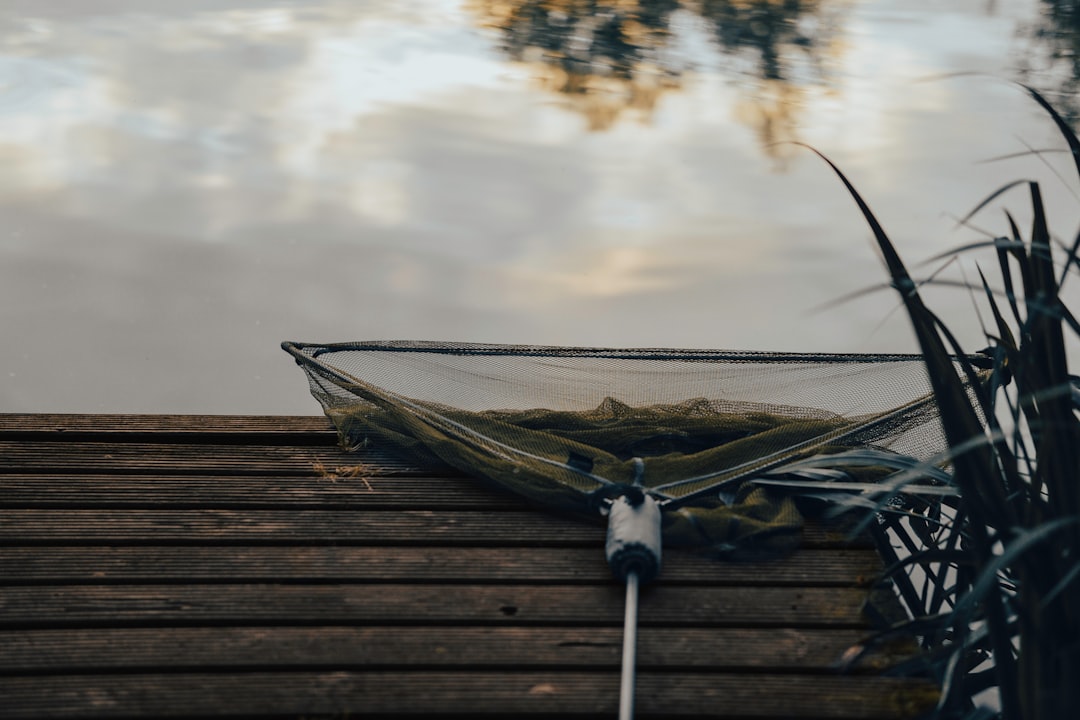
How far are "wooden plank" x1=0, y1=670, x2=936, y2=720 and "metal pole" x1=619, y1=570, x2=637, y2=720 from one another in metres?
0.03

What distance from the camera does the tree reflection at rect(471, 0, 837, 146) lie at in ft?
20.0

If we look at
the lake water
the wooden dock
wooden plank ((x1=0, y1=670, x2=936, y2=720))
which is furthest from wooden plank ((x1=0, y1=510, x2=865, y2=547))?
the lake water

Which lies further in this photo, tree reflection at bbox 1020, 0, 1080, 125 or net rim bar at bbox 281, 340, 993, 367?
tree reflection at bbox 1020, 0, 1080, 125

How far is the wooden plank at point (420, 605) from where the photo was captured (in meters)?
1.88

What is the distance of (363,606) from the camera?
6.26 feet

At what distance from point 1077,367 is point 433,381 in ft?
7.95

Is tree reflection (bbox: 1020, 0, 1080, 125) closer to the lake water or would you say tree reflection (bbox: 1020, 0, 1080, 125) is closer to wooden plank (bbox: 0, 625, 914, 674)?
the lake water

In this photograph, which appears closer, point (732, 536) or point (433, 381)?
point (732, 536)

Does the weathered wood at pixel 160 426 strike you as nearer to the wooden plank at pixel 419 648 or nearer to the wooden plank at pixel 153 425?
the wooden plank at pixel 153 425

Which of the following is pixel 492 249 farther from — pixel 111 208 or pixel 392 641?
pixel 392 641

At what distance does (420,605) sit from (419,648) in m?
0.12

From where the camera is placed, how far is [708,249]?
4.54 metres

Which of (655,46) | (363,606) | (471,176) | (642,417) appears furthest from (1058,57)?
(363,606)

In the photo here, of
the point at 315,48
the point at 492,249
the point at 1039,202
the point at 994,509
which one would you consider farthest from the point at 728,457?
the point at 315,48
